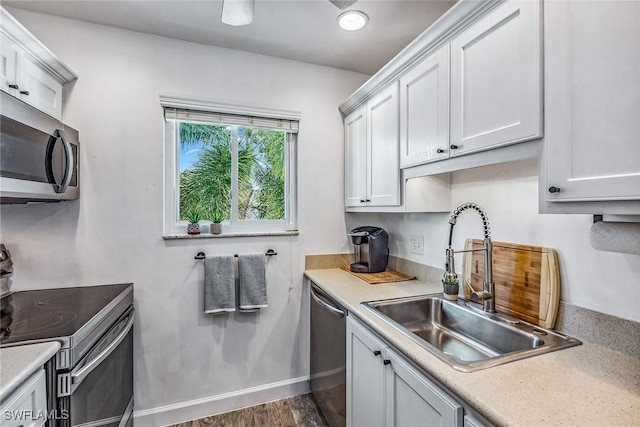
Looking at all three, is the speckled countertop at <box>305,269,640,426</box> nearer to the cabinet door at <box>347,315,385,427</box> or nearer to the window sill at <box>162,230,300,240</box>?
the cabinet door at <box>347,315,385,427</box>

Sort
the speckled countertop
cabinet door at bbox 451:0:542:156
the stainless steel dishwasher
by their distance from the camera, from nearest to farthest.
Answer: the speckled countertop → cabinet door at bbox 451:0:542:156 → the stainless steel dishwasher

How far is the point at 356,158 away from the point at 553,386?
1.70 meters

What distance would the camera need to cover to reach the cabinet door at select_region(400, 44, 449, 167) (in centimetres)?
138

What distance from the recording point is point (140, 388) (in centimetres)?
194

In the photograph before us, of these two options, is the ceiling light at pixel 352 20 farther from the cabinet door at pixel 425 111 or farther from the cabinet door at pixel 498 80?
the cabinet door at pixel 498 80

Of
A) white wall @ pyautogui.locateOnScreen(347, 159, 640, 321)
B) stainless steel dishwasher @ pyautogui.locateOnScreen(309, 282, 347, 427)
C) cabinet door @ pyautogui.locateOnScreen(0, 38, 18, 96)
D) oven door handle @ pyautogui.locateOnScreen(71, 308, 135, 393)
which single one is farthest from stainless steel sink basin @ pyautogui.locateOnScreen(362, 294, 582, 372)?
cabinet door @ pyautogui.locateOnScreen(0, 38, 18, 96)

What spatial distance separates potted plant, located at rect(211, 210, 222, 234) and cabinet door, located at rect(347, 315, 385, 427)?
110 centimetres

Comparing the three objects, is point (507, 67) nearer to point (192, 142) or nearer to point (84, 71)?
point (192, 142)

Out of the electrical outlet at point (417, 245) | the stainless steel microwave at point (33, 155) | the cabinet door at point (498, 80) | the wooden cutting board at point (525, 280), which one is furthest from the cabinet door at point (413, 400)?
the stainless steel microwave at point (33, 155)

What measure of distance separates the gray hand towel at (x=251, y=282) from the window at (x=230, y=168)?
25 centimetres

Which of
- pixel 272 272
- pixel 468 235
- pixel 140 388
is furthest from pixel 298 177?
pixel 140 388

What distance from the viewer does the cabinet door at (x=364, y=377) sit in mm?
1286

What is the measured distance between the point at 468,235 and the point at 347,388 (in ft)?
3.42

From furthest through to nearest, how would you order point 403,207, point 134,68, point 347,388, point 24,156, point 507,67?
point 134,68 → point 403,207 → point 347,388 → point 24,156 → point 507,67
